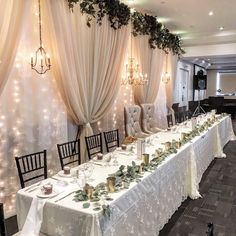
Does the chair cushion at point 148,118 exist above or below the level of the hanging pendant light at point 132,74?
below

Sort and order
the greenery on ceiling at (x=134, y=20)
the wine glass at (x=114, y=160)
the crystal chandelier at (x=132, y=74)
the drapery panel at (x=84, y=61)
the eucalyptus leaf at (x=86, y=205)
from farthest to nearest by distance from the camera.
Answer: the crystal chandelier at (x=132, y=74) < the greenery on ceiling at (x=134, y=20) < the drapery panel at (x=84, y=61) < the wine glass at (x=114, y=160) < the eucalyptus leaf at (x=86, y=205)

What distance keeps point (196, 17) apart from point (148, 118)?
106 inches

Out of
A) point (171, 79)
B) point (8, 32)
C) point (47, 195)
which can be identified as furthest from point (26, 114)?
point (171, 79)

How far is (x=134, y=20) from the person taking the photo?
5.81m

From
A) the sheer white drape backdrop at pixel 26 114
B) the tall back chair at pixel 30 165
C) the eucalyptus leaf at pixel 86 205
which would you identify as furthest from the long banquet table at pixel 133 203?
the sheer white drape backdrop at pixel 26 114

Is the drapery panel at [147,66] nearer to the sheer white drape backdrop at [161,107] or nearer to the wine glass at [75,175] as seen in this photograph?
the sheer white drape backdrop at [161,107]

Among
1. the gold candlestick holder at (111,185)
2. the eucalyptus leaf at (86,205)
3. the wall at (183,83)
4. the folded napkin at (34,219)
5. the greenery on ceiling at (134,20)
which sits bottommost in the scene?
the folded napkin at (34,219)

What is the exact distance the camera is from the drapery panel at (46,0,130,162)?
148 inches

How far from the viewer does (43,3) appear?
354 cm

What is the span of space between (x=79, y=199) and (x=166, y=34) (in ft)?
21.3

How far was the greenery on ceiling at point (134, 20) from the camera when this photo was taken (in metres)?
4.37

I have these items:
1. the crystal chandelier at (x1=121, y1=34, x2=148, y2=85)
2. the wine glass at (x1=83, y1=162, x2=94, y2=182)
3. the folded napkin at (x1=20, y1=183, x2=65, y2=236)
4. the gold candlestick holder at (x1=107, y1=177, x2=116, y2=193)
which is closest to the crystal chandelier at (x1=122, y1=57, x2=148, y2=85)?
Result: the crystal chandelier at (x1=121, y1=34, x2=148, y2=85)

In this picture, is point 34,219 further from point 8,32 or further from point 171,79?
point 171,79

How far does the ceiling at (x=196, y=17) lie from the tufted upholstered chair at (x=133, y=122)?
222cm
